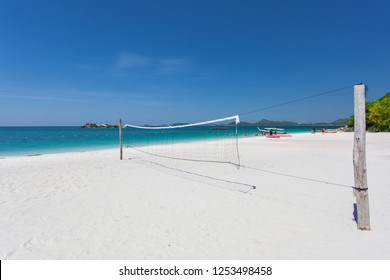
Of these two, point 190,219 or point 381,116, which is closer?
point 190,219

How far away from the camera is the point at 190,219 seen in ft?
13.9

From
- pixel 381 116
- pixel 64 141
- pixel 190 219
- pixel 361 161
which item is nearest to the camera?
pixel 361 161

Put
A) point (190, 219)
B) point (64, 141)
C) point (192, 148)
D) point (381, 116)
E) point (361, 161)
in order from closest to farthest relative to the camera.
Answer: point (361, 161) < point (190, 219) < point (192, 148) < point (64, 141) < point (381, 116)

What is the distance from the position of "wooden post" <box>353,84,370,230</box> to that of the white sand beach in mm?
256

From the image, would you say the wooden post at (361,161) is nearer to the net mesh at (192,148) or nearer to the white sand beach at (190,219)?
the white sand beach at (190,219)

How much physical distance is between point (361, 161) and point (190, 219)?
3.23m

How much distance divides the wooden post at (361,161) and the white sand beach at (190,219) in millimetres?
256

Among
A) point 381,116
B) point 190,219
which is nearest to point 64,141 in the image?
point 190,219

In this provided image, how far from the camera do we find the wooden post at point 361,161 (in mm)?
3572

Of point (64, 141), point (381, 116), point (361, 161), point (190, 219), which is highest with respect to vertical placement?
point (381, 116)

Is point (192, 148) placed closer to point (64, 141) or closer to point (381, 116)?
point (64, 141)
